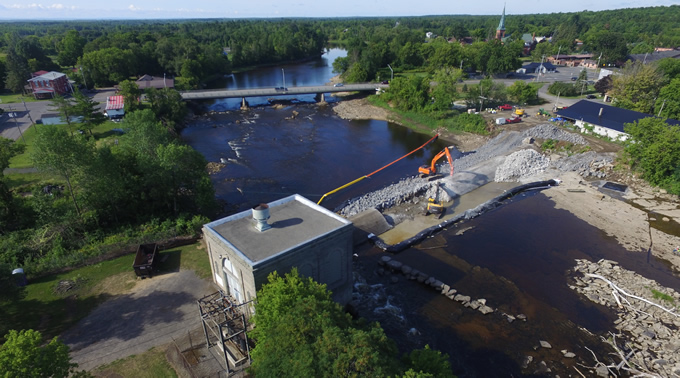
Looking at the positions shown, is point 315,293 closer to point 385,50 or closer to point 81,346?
point 81,346

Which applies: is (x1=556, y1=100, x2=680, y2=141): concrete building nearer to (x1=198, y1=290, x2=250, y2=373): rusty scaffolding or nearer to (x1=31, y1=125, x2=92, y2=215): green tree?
(x1=198, y1=290, x2=250, y2=373): rusty scaffolding

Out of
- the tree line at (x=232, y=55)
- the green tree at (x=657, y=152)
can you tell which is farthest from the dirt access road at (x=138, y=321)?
the tree line at (x=232, y=55)

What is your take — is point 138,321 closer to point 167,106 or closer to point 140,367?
point 140,367

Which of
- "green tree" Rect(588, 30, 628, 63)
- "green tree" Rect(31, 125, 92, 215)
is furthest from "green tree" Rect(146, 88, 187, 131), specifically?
"green tree" Rect(588, 30, 628, 63)

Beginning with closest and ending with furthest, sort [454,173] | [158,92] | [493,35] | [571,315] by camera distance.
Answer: [571,315] < [454,173] < [158,92] < [493,35]

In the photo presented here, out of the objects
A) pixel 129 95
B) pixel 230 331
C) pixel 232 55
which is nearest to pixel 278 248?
pixel 230 331

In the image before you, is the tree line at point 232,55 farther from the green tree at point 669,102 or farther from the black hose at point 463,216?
the black hose at point 463,216

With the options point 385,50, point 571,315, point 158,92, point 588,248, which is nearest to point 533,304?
point 571,315
